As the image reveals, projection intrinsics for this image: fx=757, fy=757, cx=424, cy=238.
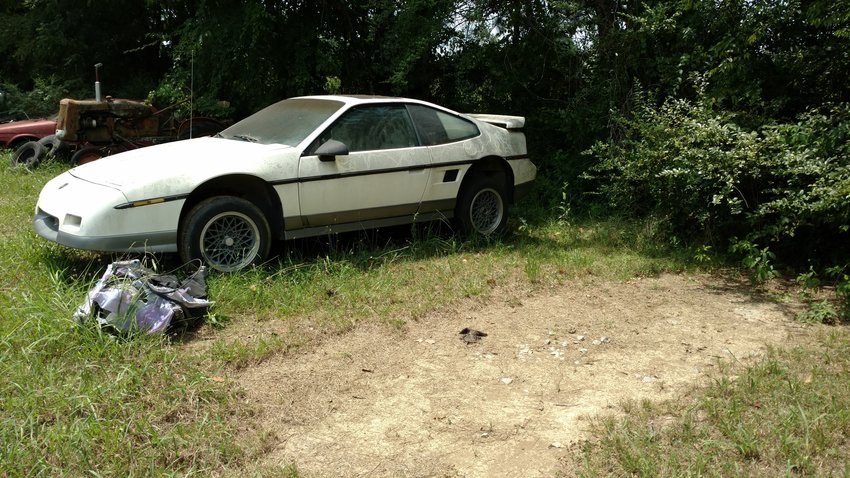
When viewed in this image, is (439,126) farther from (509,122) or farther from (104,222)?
(104,222)

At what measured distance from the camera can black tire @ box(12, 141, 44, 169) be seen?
36.1ft

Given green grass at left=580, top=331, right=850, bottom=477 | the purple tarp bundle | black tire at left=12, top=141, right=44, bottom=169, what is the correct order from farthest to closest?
black tire at left=12, top=141, right=44, bottom=169 → the purple tarp bundle → green grass at left=580, top=331, right=850, bottom=477

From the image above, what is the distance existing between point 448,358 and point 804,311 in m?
2.94

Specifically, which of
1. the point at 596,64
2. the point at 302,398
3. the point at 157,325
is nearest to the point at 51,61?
the point at 596,64

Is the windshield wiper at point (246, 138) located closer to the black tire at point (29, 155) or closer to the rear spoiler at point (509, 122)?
the rear spoiler at point (509, 122)

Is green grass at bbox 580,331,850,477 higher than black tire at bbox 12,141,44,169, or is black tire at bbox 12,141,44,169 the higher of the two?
black tire at bbox 12,141,44,169

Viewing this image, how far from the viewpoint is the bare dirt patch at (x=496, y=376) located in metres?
3.79

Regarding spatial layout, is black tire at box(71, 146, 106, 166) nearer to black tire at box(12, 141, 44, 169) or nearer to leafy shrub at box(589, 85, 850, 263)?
black tire at box(12, 141, 44, 169)

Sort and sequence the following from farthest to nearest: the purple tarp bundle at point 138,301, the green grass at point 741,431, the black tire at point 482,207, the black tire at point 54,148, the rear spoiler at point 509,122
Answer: the black tire at point 54,148 → the rear spoiler at point 509,122 → the black tire at point 482,207 → the purple tarp bundle at point 138,301 → the green grass at point 741,431

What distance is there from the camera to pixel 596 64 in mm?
9695

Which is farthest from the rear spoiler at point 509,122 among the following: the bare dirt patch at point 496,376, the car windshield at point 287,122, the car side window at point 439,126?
the bare dirt patch at point 496,376

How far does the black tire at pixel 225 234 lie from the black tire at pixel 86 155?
17.9ft

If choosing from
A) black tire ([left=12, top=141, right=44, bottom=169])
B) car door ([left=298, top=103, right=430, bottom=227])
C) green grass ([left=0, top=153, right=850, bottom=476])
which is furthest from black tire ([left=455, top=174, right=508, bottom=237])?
black tire ([left=12, top=141, right=44, bottom=169])

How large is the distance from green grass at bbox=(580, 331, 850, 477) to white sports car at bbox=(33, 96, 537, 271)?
10.8 feet
